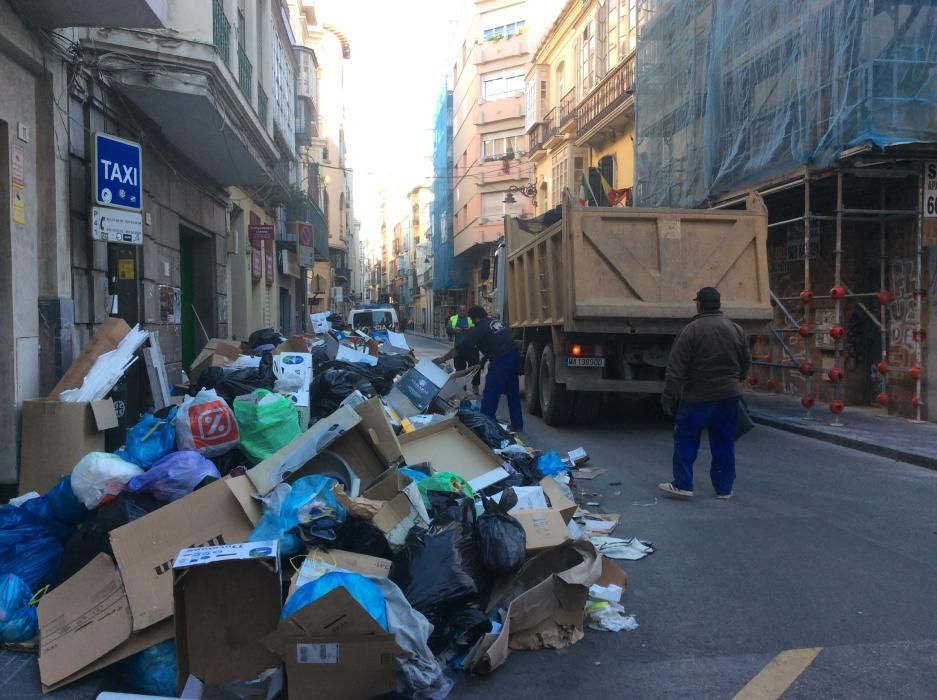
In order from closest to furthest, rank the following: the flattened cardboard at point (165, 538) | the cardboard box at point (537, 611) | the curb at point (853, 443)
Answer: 1. the cardboard box at point (537, 611)
2. the flattened cardboard at point (165, 538)
3. the curb at point (853, 443)

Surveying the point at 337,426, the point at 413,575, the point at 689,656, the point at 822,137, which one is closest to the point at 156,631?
the point at 413,575

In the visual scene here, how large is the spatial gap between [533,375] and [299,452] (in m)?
6.69

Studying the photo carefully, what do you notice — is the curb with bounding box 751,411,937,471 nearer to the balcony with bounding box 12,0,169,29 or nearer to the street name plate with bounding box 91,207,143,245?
the street name plate with bounding box 91,207,143,245

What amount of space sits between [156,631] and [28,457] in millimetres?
2335

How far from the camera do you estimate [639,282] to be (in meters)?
8.52

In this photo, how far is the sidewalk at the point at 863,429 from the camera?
7.77m

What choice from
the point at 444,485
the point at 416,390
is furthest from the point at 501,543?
the point at 416,390

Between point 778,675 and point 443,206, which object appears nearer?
point 778,675

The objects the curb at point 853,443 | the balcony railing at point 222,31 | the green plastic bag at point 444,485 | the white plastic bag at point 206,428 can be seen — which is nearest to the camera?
the green plastic bag at point 444,485

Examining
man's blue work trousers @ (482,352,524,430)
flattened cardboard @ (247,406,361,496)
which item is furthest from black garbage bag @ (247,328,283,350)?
flattened cardboard @ (247,406,361,496)

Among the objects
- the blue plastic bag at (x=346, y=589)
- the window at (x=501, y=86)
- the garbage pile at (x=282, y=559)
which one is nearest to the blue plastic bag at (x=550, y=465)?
the garbage pile at (x=282, y=559)

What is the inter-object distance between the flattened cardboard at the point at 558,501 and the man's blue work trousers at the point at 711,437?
4.90 ft

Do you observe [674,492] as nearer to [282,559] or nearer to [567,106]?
[282,559]

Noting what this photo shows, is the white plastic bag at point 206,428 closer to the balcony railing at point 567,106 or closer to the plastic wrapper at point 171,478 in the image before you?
the plastic wrapper at point 171,478
